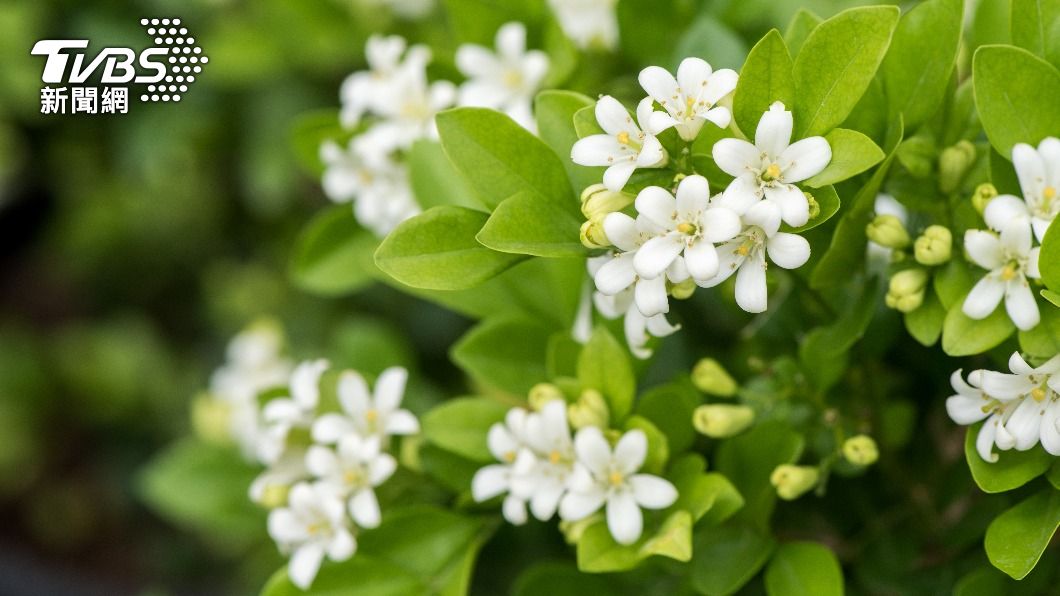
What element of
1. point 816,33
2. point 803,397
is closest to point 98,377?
point 803,397

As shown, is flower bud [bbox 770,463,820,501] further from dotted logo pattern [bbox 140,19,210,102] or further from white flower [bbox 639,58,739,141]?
dotted logo pattern [bbox 140,19,210,102]

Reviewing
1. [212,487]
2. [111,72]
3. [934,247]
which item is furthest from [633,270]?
[111,72]

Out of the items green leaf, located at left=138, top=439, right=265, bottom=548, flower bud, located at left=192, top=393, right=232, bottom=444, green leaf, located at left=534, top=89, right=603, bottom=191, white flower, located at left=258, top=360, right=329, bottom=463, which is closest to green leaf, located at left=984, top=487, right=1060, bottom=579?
green leaf, located at left=534, top=89, right=603, bottom=191

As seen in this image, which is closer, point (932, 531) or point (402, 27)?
point (932, 531)

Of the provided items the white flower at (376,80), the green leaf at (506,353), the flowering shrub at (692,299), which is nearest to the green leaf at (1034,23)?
the flowering shrub at (692,299)

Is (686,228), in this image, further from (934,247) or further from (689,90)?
(934,247)

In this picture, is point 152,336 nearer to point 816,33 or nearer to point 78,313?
point 78,313
